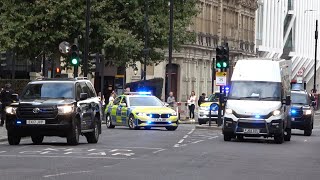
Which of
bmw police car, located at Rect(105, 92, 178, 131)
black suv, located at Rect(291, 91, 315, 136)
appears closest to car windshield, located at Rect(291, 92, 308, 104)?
black suv, located at Rect(291, 91, 315, 136)

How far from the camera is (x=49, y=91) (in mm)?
29812

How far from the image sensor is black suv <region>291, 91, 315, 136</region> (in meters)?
43.8

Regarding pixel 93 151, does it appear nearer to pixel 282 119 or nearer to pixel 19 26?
pixel 282 119

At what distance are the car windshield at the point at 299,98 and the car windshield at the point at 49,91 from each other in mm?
16453

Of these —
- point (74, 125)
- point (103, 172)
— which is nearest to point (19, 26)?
point (74, 125)

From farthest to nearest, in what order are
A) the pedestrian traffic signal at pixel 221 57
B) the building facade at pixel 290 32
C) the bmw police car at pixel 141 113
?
the building facade at pixel 290 32
the pedestrian traffic signal at pixel 221 57
the bmw police car at pixel 141 113

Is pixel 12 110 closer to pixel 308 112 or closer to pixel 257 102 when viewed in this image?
pixel 257 102

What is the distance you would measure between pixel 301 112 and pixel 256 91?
9.22 metres

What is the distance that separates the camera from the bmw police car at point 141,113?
43.2m

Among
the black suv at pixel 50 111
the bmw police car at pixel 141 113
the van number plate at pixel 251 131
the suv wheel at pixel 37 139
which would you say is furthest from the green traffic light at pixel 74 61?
the black suv at pixel 50 111

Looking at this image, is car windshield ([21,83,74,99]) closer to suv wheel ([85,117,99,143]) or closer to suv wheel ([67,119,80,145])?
suv wheel ([67,119,80,145])

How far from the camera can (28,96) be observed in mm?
29734

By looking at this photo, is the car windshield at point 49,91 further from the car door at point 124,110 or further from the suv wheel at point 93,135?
the car door at point 124,110

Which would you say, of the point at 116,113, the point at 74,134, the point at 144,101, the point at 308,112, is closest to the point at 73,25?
the point at 116,113
